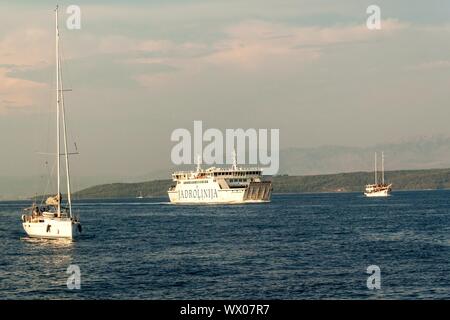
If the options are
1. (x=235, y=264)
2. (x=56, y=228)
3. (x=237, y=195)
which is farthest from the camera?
(x=237, y=195)

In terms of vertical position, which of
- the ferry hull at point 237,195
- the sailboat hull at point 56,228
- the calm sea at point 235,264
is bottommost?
the calm sea at point 235,264

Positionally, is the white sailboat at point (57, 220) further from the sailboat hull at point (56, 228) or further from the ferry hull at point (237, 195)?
the ferry hull at point (237, 195)

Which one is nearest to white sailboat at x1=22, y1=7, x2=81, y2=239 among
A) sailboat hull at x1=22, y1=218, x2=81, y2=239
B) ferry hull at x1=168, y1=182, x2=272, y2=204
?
sailboat hull at x1=22, y1=218, x2=81, y2=239

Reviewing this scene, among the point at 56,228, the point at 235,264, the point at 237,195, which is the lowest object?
the point at 235,264

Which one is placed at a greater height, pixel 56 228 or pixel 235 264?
pixel 56 228

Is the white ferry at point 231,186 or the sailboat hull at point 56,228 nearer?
the sailboat hull at point 56,228

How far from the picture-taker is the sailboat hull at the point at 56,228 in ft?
209

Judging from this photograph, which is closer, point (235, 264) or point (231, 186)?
point (235, 264)

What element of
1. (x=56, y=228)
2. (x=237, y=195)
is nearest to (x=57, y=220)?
(x=56, y=228)

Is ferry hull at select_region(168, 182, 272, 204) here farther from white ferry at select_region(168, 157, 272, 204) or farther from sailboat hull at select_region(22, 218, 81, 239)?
sailboat hull at select_region(22, 218, 81, 239)

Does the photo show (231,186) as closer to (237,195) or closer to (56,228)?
(237,195)

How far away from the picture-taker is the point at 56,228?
210 ft

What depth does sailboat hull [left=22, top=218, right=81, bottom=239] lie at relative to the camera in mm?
63656

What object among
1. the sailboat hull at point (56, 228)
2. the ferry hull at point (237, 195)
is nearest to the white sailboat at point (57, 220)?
the sailboat hull at point (56, 228)
